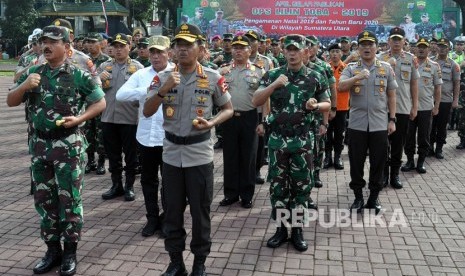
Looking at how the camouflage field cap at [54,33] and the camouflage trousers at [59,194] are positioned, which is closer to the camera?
the camouflage field cap at [54,33]

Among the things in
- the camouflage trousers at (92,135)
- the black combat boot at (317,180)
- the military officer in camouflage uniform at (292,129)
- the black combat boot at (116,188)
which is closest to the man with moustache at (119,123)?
the black combat boot at (116,188)

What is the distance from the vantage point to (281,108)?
4.63m

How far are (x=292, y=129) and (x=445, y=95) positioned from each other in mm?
5787

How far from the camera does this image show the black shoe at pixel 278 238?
15.7ft

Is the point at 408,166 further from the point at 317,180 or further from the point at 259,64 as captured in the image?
the point at 259,64

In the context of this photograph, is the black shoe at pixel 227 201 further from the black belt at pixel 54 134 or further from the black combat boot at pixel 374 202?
the black belt at pixel 54 134

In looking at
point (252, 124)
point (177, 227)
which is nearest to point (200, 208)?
point (177, 227)

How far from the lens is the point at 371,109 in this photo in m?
5.64

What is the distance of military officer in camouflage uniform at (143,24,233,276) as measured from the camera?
12.5 ft

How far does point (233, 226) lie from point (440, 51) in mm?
6112

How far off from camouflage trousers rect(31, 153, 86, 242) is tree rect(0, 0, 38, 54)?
39757mm

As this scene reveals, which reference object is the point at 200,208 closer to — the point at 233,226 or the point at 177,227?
the point at 177,227

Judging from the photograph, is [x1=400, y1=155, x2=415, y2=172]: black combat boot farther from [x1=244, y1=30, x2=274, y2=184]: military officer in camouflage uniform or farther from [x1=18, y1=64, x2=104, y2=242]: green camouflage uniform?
[x1=18, y1=64, x2=104, y2=242]: green camouflage uniform

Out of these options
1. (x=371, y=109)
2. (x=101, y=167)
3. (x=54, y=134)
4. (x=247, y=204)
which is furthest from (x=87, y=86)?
(x=101, y=167)
